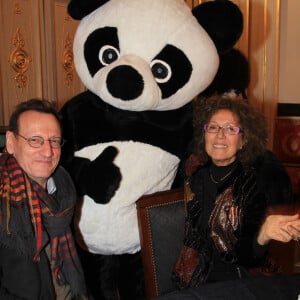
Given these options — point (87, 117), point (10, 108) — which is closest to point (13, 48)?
point (10, 108)

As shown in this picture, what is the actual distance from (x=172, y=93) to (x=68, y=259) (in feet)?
2.10

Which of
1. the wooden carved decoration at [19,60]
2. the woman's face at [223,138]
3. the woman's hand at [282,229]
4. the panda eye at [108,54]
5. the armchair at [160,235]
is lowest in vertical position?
the armchair at [160,235]

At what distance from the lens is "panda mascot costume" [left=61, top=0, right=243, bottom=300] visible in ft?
4.53

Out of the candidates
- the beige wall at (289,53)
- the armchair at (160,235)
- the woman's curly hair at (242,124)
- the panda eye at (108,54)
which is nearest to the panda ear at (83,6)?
the panda eye at (108,54)

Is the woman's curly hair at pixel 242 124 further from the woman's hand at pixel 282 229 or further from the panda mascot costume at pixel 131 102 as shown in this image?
the woman's hand at pixel 282 229

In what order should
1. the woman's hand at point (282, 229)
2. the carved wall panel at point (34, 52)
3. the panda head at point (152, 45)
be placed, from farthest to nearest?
the carved wall panel at point (34, 52)
the panda head at point (152, 45)
the woman's hand at point (282, 229)

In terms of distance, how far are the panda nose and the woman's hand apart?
560mm

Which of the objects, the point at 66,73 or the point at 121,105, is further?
the point at 66,73

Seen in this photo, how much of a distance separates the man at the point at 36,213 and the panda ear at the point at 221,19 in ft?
2.03

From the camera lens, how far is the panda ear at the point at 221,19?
1432 mm

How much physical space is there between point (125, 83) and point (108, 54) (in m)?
0.19

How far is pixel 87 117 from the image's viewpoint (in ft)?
4.91

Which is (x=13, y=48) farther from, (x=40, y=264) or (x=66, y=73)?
(x=40, y=264)

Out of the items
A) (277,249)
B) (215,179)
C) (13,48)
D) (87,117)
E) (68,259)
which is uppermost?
(13,48)
